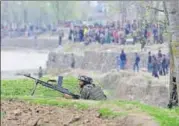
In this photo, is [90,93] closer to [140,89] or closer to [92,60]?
[140,89]

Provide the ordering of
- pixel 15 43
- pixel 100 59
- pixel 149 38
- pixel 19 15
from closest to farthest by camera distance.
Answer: pixel 149 38 < pixel 100 59 < pixel 15 43 < pixel 19 15

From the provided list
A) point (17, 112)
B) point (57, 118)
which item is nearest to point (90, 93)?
point (17, 112)

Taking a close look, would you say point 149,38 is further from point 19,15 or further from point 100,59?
point 19,15

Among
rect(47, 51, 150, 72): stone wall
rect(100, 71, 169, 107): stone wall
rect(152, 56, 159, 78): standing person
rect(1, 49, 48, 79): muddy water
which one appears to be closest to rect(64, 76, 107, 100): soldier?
rect(100, 71, 169, 107): stone wall

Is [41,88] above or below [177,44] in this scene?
below

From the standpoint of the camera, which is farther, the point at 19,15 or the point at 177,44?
the point at 19,15

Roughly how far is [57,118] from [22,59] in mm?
66361

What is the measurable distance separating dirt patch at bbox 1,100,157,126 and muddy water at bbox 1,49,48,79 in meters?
51.7

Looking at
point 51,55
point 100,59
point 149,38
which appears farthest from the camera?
point 51,55

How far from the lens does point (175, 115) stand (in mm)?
11102

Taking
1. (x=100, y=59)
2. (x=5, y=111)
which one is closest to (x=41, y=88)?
(x=5, y=111)

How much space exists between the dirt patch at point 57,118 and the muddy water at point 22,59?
51.7 meters

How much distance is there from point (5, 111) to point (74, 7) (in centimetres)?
8784

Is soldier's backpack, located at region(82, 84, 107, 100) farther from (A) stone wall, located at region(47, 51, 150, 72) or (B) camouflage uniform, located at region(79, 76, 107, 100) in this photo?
(A) stone wall, located at region(47, 51, 150, 72)
